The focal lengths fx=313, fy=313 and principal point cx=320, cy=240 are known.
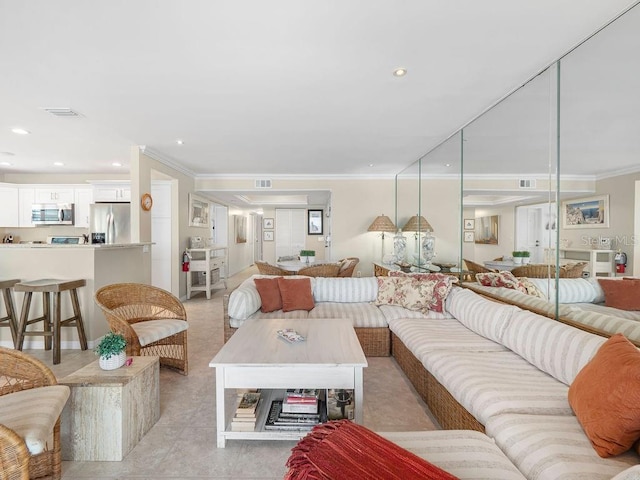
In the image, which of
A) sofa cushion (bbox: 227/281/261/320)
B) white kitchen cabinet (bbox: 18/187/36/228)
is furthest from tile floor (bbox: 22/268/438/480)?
white kitchen cabinet (bbox: 18/187/36/228)

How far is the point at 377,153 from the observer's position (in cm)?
464

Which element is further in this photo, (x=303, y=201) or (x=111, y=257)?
(x=303, y=201)

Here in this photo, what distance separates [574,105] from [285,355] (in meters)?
2.47

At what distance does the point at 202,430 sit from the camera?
1.97m

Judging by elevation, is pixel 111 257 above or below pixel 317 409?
above

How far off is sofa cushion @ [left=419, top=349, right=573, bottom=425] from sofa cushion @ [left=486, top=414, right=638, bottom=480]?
6 cm

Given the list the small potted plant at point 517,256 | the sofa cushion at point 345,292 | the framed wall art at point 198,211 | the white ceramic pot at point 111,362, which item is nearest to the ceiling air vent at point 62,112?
the white ceramic pot at point 111,362

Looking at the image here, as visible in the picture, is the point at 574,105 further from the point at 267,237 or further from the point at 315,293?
the point at 267,237

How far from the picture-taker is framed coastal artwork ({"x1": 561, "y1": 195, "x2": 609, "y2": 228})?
1.86 meters

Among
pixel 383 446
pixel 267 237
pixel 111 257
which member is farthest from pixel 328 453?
pixel 267 237

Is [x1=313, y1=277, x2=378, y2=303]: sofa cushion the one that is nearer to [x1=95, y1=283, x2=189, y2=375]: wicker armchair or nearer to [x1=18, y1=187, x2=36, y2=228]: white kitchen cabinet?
[x1=95, y1=283, x2=189, y2=375]: wicker armchair

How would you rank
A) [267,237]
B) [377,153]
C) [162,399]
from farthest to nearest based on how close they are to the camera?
[267,237]
[377,153]
[162,399]

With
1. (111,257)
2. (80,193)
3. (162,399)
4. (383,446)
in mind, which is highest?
(80,193)

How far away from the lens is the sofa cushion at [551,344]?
165 centimetres
